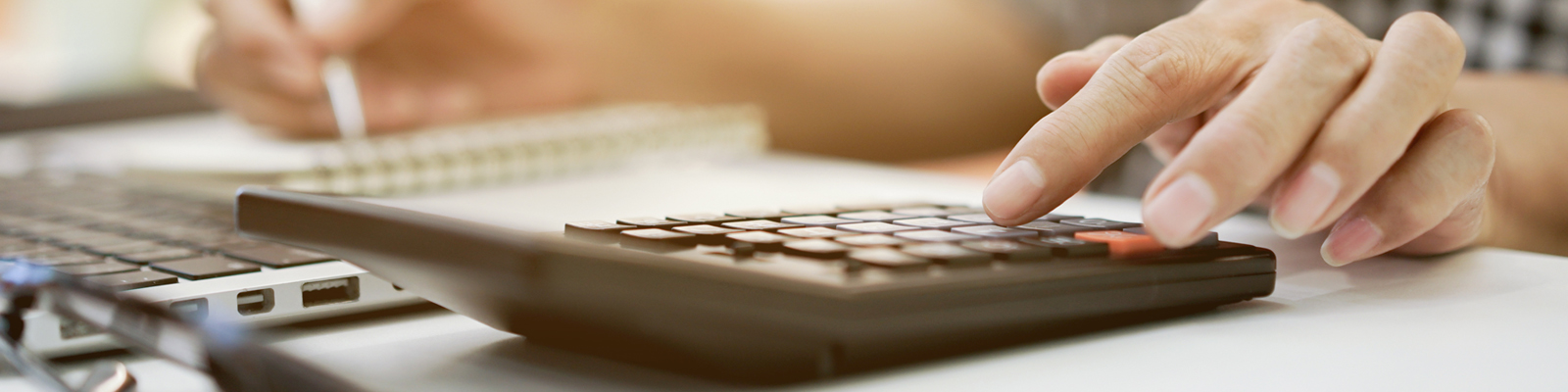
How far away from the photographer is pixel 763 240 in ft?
0.83

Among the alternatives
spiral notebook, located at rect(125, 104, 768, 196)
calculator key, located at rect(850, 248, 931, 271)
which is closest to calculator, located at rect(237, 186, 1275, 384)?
calculator key, located at rect(850, 248, 931, 271)

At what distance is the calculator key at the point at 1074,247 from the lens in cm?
26

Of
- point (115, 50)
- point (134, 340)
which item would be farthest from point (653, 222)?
point (115, 50)

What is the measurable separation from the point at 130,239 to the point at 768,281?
29 centimetres

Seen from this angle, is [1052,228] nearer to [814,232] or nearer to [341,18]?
[814,232]

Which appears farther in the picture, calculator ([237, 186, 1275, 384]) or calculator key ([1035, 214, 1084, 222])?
calculator key ([1035, 214, 1084, 222])

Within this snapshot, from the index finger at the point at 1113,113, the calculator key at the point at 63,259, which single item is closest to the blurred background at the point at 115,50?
the index finger at the point at 1113,113

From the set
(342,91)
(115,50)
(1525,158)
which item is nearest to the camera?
(1525,158)

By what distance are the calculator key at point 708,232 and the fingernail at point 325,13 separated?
2.04 ft

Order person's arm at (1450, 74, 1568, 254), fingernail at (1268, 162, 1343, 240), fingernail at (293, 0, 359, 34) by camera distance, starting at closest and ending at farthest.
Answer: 1. fingernail at (1268, 162, 1343, 240)
2. person's arm at (1450, 74, 1568, 254)
3. fingernail at (293, 0, 359, 34)

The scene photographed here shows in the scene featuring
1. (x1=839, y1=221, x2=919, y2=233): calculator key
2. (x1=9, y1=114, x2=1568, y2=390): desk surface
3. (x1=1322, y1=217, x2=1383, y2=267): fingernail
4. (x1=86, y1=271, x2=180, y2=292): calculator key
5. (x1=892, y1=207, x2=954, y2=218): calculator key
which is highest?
(x1=892, y1=207, x2=954, y2=218): calculator key

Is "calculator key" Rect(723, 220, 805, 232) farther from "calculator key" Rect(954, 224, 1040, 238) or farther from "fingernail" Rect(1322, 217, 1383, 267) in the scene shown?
"fingernail" Rect(1322, 217, 1383, 267)

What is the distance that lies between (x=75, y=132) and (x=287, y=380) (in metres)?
1.05

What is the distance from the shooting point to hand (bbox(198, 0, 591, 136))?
0.84m
